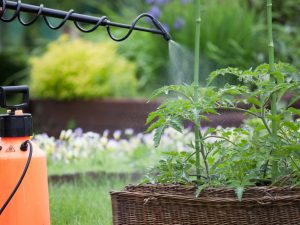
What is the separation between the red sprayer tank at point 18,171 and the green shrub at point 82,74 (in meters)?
5.97

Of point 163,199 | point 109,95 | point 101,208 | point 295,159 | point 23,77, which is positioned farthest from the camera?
point 23,77

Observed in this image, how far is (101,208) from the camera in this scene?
326 centimetres

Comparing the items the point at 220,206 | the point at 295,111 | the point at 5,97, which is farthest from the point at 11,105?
the point at 295,111

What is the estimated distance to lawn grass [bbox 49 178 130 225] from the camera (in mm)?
3025

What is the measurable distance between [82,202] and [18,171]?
1.14 metres

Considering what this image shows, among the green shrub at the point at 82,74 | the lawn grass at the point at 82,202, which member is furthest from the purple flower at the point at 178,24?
the lawn grass at the point at 82,202

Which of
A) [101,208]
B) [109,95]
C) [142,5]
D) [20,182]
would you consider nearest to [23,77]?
[142,5]

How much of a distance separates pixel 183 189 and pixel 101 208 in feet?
4.10

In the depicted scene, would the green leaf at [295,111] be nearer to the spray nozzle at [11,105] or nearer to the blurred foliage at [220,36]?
the spray nozzle at [11,105]

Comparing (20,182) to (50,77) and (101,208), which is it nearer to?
(101,208)

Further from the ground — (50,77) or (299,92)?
(50,77)

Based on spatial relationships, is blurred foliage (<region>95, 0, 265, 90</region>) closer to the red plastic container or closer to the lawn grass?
the lawn grass

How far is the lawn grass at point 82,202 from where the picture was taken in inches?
119

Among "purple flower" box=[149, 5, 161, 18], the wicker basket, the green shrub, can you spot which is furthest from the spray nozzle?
"purple flower" box=[149, 5, 161, 18]
